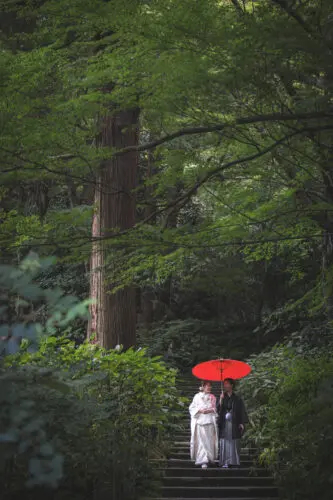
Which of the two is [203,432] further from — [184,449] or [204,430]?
[184,449]

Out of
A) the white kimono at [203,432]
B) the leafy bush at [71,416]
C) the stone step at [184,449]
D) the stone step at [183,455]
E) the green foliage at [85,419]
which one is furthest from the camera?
the stone step at [184,449]

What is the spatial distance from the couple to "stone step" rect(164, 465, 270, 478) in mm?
151

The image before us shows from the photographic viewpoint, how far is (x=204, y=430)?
13.3 metres

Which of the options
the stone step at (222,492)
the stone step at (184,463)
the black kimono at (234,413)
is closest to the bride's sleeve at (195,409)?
the black kimono at (234,413)

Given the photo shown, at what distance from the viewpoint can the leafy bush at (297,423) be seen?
8.49m

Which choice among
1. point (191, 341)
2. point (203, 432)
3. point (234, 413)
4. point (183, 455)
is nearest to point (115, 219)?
point (234, 413)

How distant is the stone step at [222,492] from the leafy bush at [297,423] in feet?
0.92

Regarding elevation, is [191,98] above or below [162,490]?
above

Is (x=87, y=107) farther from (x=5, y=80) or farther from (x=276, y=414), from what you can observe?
(x=276, y=414)

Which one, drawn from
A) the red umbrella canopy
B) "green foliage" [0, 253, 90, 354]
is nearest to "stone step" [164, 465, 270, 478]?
the red umbrella canopy

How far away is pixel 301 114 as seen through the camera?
676 cm

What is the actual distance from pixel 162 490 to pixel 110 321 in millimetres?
2704

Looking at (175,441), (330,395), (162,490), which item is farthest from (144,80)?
(175,441)

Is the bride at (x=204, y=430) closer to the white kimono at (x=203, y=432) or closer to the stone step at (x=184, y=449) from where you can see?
the white kimono at (x=203, y=432)
